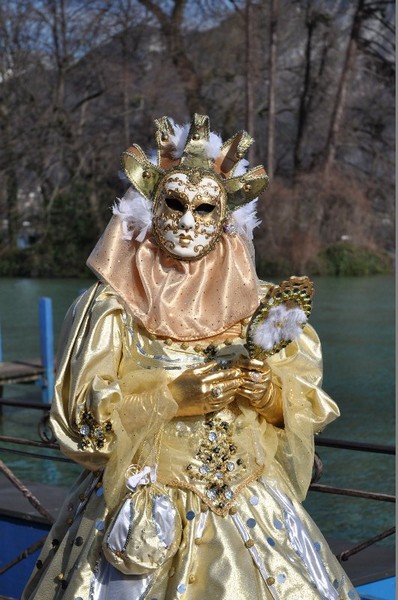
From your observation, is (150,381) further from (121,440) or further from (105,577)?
(105,577)

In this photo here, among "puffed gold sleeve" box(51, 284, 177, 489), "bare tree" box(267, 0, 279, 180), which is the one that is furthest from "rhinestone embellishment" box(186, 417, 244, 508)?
"bare tree" box(267, 0, 279, 180)

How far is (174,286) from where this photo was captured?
2.33 metres

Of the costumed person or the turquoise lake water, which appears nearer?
the costumed person

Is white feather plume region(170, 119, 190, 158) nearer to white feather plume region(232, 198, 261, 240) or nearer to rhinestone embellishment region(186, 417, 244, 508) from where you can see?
white feather plume region(232, 198, 261, 240)

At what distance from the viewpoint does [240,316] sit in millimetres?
2355

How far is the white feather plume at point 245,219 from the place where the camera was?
8.03 ft

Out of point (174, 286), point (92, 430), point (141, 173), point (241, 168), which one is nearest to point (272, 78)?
point (241, 168)

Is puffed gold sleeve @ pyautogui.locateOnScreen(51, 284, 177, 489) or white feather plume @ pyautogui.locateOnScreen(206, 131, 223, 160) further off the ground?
white feather plume @ pyautogui.locateOnScreen(206, 131, 223, 160)

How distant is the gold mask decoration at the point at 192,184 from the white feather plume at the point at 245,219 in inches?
0.9

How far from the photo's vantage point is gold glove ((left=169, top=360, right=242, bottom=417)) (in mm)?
2162

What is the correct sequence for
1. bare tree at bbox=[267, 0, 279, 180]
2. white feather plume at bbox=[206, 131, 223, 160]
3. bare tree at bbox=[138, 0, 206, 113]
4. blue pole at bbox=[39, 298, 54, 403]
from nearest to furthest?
white feather plume at bbox=[206, 131, 223, 160] → blue pole at bbox=[39, 298, 54, 403] → bare tree at bbox=[267, 0, 279, 180] → bare tree at bbox=[138, 0, 206, 113]

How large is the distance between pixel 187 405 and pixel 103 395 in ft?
0.63

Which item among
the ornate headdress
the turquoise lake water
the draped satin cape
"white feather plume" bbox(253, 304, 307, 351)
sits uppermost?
the ornate headdress

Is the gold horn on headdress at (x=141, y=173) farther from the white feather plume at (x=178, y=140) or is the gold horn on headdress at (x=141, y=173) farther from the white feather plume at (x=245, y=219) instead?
the white feather plume at (x=245, y=219)
